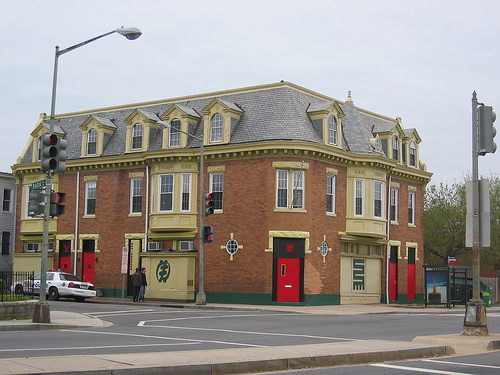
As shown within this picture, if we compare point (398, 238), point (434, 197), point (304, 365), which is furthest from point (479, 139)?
point (434, 197)

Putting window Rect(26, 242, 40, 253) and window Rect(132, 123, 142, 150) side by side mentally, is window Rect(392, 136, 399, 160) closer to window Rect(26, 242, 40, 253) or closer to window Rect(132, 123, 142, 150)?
window Rect(132, 123, 142, 150)

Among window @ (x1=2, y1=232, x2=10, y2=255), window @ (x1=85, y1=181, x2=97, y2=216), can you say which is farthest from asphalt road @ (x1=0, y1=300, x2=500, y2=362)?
window @ (x1=2, y1=232, x2=10, y2=255)

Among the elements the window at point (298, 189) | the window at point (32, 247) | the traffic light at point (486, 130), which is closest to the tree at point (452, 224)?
the window at point (298, 189)

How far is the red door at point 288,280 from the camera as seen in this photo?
3500 cm

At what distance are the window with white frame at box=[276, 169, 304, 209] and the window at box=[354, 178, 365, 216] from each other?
172 inches

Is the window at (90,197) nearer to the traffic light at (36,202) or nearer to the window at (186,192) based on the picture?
the window at (186,192)

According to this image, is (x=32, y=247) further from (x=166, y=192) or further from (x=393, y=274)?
(x=393, y=274)

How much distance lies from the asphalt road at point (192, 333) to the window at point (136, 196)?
547 inches

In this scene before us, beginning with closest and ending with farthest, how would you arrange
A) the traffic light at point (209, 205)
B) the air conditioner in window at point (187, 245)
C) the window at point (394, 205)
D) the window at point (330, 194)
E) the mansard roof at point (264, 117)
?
the traffic light at point (209, 205)
the mansard roof at point (264, 117)
the window at point (330, 194)
the air conditioner in window at point (187, 245)
the window at point (394, 205)

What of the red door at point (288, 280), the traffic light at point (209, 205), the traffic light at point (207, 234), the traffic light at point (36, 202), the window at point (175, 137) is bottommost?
the red door at point (288, 280)

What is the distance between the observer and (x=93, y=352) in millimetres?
13492

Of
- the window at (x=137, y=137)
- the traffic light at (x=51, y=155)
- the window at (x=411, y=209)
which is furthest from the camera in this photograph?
the window at (x=411, y=209)

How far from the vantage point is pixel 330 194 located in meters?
37.5

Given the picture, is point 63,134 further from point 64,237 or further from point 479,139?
point 479,139
